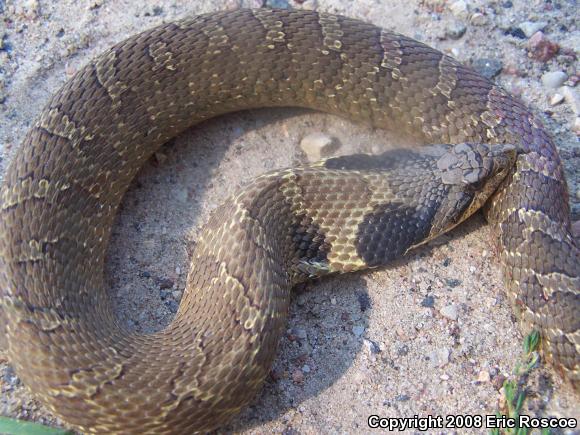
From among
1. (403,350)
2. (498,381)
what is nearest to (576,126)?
(498,381)

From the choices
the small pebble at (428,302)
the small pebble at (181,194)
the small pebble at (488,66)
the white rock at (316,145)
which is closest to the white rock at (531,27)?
the small pebble at (488,66)

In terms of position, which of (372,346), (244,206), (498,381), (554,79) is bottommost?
(498,381)

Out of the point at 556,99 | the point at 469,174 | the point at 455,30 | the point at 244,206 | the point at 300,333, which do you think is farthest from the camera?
the point at 455,30

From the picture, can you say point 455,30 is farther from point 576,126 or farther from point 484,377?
point 484,377

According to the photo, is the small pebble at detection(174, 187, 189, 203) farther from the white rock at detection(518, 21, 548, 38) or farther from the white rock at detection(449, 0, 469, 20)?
the white rock at detection(518, 21, 548, 38)

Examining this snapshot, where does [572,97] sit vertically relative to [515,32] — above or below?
below

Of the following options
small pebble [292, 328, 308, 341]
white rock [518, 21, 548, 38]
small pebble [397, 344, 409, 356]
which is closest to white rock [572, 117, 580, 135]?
white rock [518, 21, 548, 38]

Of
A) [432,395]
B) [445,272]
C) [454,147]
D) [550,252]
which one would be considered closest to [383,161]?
[454,147]

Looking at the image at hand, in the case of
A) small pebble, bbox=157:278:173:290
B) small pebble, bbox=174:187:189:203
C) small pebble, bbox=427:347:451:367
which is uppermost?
small pebble, bbox=174:187:189:203
